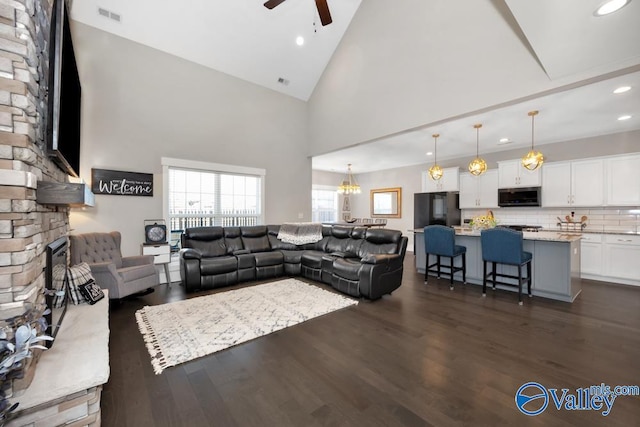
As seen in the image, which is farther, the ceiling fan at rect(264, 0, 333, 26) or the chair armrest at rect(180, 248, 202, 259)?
the chair armrest at rect(180, 248, 202, 259)

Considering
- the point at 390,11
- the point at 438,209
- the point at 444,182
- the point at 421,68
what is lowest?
the point at 438,209

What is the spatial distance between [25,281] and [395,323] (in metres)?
2.98

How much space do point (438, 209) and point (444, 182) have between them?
2.58 feet

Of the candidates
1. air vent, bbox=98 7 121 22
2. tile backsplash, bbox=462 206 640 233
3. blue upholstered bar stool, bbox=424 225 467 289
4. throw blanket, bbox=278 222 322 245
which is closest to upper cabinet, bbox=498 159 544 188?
tile backsplash, bbox=462 206 640 233

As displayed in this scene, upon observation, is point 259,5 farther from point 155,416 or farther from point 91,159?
point 155,416

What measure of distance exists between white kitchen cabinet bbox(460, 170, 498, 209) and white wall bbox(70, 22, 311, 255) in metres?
4.60

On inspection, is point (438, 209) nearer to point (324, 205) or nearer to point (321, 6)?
point (324, 205)

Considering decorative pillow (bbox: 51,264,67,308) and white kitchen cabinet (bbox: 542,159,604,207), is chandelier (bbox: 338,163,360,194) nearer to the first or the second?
white kitchen cabinet (bbox: 542,159,604,207)

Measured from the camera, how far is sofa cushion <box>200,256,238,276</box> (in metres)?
4.17

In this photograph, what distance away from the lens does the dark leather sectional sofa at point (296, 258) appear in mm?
3777

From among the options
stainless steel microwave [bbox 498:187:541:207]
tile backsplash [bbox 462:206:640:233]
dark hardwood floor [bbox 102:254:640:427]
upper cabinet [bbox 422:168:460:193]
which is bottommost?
dark hardwood floor [bbox 102:254:640:427]

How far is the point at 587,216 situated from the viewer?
5.27m

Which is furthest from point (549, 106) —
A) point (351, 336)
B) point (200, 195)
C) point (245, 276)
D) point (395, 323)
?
point (200, 195)

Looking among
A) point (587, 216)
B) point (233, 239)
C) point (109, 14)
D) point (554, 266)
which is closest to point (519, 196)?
point (587, 216)
